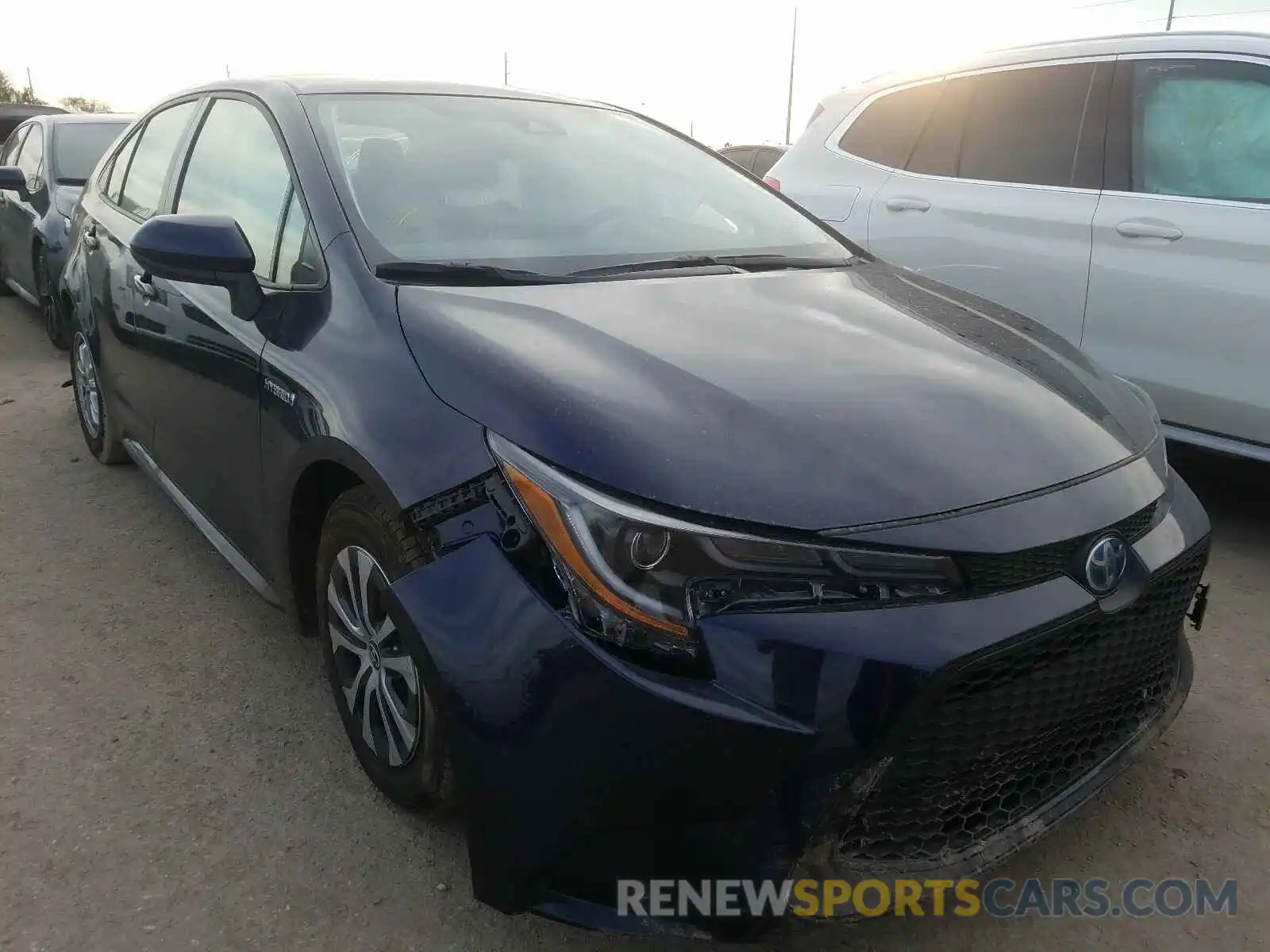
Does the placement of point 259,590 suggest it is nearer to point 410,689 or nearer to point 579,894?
point 410,689

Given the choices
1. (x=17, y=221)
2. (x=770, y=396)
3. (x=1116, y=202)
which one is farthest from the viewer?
(x=17, y=221)

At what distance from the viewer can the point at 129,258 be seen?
11.0ft

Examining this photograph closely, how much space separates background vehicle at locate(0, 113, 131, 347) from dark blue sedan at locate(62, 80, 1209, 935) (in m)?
4.52

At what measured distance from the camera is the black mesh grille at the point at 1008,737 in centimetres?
158

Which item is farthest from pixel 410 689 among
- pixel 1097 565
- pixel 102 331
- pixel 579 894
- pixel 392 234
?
pixel 102 331

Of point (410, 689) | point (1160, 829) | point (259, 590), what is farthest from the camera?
point (259, 590)

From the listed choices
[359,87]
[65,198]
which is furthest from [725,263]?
[65,198]

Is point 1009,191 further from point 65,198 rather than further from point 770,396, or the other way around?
point 65,198

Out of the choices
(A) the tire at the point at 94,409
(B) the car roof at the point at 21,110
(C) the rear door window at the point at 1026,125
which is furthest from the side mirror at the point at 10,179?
(B) the car roof at the point at 21,110

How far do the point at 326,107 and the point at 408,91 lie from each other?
29 centimetres

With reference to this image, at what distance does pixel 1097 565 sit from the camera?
1716 mm

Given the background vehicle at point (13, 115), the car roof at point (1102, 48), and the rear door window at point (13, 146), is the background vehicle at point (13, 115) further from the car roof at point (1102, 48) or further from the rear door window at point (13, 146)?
the car roof at point (1102, 48)

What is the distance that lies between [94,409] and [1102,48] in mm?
4260

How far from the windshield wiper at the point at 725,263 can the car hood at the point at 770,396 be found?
8cm
